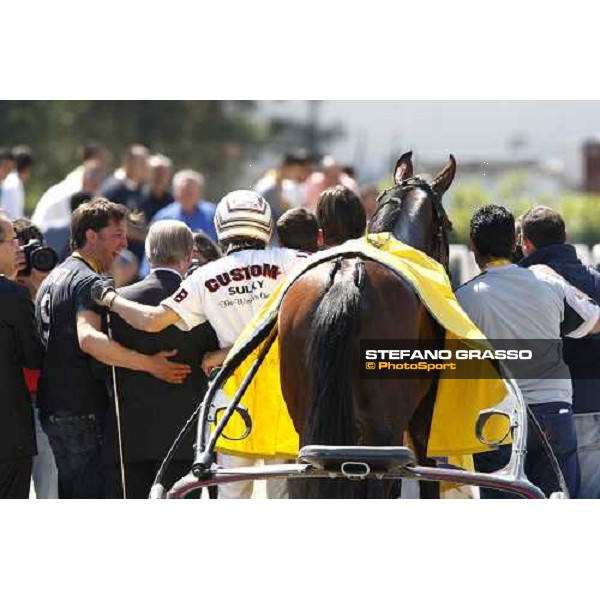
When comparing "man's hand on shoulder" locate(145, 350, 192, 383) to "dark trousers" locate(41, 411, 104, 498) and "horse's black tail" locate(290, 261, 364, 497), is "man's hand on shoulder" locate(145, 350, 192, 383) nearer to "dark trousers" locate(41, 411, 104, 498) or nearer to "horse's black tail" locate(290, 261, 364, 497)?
"dark trousers" locate(41, 411, 104, 498)

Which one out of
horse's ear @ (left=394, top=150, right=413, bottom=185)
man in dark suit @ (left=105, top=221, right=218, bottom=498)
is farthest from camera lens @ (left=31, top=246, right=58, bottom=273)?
horse's ear @ (left=394, top=150, right=413, bottom=185)

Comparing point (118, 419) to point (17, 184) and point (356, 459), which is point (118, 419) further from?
point (17, 184)

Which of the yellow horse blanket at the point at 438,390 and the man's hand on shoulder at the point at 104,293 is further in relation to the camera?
the man's hand on shoulder at the point at 104,293

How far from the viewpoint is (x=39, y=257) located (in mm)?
7637

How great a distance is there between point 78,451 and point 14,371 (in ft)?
1.63

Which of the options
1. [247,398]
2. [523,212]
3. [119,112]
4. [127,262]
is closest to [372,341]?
[247,398]

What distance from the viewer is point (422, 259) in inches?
241

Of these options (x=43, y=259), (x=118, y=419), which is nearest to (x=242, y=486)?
(x=118, y=419)

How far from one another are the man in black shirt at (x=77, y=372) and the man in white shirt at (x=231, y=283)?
205 mm

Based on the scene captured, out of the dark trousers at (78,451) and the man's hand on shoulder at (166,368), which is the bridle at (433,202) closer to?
the man's hand on shoulder at (166,368)

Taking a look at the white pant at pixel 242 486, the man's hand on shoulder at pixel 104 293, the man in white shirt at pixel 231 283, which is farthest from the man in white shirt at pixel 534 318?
the man's hand on shoulder at pixel 104 293

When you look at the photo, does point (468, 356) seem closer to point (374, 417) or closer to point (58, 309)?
point (374, 417)

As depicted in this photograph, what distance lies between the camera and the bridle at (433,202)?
641cm

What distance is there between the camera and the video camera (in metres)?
7.64
